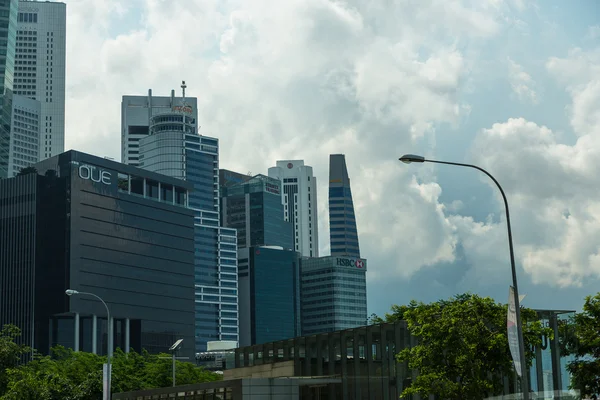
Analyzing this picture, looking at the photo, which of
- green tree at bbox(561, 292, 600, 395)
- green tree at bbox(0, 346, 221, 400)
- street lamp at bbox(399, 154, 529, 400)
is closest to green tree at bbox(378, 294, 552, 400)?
green tree at bbox(561, 292, 600, 395)

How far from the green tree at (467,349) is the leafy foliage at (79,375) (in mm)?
46245

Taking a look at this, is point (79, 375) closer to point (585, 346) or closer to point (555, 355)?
point (555, 355)

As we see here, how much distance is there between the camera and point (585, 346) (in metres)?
51.8

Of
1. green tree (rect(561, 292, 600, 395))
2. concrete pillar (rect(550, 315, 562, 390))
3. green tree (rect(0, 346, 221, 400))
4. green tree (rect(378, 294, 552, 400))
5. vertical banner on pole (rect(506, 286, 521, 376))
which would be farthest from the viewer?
green tree (rect(0, 346, 221, 400))

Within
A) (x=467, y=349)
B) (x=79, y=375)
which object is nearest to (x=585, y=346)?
(x=467, y=349)

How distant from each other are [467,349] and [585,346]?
838 cm

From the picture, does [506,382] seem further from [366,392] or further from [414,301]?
[414,301]

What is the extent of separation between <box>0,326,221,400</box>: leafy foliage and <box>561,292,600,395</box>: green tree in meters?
49.1

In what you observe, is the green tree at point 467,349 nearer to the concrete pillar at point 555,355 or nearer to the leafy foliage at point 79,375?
the concrete pillar at point 555,355

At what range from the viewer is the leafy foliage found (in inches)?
3356

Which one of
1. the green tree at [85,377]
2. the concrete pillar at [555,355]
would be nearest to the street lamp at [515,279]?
the concrete pillar at [555,355]

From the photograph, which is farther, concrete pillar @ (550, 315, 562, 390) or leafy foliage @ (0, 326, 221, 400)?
leafy foliage @ (0, 326, 221, 400)

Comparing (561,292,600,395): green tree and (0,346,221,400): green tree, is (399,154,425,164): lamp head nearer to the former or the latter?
(561,292,600,395): green tree

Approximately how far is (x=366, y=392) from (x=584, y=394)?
1470 centimetres
